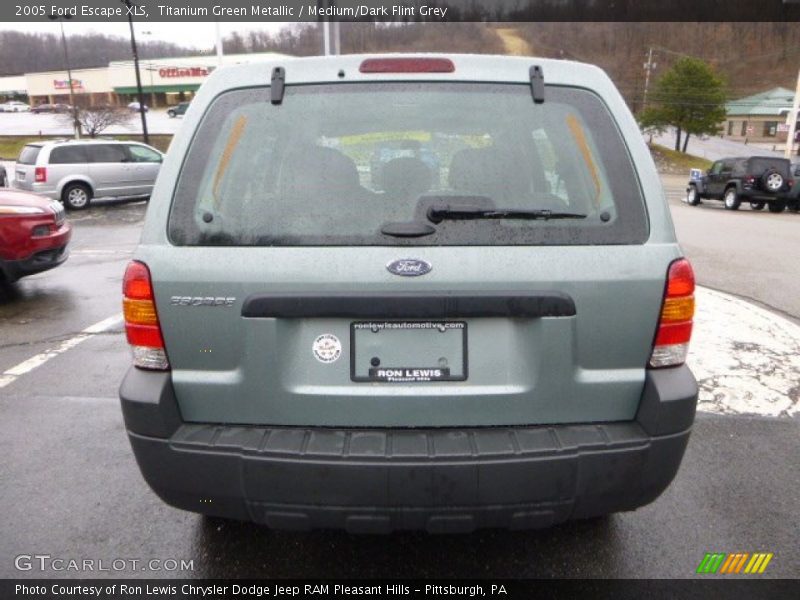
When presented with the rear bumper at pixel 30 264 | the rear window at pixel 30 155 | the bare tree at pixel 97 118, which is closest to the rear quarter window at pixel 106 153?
the rear window at pixel 30 155

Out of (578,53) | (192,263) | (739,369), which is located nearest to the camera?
(192,263)

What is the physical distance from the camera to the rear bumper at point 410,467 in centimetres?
202

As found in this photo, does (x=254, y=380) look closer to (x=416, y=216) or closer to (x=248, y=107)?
(x=416, y=216)

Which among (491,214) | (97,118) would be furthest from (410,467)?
(97,118)

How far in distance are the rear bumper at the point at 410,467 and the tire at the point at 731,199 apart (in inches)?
862

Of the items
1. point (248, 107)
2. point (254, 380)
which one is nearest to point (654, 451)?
point (254, 380)

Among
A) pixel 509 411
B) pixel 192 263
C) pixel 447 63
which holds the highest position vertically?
pixel 447 63

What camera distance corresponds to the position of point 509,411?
215 cm

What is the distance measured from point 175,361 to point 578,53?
76.3 metres

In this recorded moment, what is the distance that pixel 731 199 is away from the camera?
70.1 feet

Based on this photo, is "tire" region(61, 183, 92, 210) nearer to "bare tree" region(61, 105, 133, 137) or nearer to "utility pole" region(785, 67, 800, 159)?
"bare tree" region(61, 105, 133, 137)

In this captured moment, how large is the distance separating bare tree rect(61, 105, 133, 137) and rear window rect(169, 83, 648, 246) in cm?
5155

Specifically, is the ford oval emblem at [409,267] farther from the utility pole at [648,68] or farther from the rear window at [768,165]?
the utility pole at [648,68]

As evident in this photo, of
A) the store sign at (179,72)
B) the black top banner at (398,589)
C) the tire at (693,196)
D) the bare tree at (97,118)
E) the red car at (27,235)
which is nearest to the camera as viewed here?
the black top banner at (398,589)
